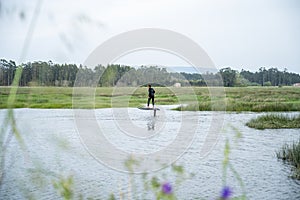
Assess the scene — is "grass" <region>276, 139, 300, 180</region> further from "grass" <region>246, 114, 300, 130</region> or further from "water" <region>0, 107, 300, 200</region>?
"grass" <region>246, 114, 300, 130</region>

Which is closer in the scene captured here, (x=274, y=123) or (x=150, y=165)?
(x=150, y=165)

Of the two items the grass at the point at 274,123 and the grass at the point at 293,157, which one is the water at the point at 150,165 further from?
the grass at the point at 274,123

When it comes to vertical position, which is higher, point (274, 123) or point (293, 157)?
point (274, 123)

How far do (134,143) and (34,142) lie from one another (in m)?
3.61

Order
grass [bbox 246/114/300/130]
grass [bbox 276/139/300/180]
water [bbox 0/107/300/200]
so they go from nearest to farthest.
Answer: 1. water [bbox 0/107/300/200]
2. grass [bbox 276/139/300/180]
3. grass [bbox 246/114/300/130]

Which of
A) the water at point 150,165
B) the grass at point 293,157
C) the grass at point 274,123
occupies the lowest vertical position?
the water at point 150,165

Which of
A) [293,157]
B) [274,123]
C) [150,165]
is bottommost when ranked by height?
[150,165]

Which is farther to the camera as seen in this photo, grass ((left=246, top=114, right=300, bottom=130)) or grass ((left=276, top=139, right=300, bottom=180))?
grass ((left=246, top=114, right=300, bottom=130))

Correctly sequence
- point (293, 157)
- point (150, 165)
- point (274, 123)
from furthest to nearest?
point (274, 123) → point (293, 157) → point (150, 165)

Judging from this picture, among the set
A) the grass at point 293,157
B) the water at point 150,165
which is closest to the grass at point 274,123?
the water at point 150,165

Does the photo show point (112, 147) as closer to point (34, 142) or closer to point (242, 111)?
point (34, 142)

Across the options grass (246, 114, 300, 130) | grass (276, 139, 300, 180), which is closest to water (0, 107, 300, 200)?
grass (276, 139, 300, 180)

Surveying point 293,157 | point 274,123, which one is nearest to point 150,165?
point 293,157

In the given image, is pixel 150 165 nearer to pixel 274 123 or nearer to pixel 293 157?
pixel 293 157
